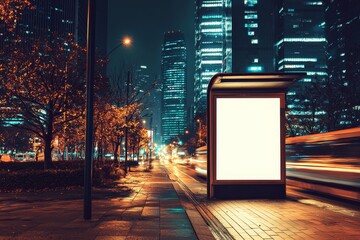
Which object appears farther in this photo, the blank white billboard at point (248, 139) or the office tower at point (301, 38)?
the office tower at point (301, 38)

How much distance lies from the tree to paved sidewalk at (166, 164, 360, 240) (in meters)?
11.8

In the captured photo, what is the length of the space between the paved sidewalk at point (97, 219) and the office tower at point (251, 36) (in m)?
163

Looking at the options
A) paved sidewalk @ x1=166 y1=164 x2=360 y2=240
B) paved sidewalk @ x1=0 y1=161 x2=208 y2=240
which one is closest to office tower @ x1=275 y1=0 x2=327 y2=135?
paved sidewalk @ x1=166 y1=164 x2=360 y2=240

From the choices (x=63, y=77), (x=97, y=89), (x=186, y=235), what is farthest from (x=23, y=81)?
(x=186, y=235)

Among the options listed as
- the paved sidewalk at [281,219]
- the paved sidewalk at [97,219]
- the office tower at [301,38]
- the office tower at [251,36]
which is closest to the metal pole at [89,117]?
the paved sidewalk at [97,219]

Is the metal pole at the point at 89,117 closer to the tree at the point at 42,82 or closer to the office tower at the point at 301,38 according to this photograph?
the tree at the point at 42,82

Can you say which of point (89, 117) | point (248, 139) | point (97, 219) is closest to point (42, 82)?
point (248, 139)

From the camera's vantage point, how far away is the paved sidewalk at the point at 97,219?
28.1 ft

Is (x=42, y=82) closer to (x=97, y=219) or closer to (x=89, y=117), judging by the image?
(x=89, y=117)

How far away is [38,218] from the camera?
35.4 feet

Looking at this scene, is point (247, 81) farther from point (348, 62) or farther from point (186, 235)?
point (348, 62)

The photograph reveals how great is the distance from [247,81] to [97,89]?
13.1 meters

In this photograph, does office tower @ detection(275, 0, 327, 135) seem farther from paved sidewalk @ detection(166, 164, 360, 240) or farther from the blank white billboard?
paved sidewalk @ detection(166, 164, 360, 240)

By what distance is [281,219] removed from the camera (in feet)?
35.1
